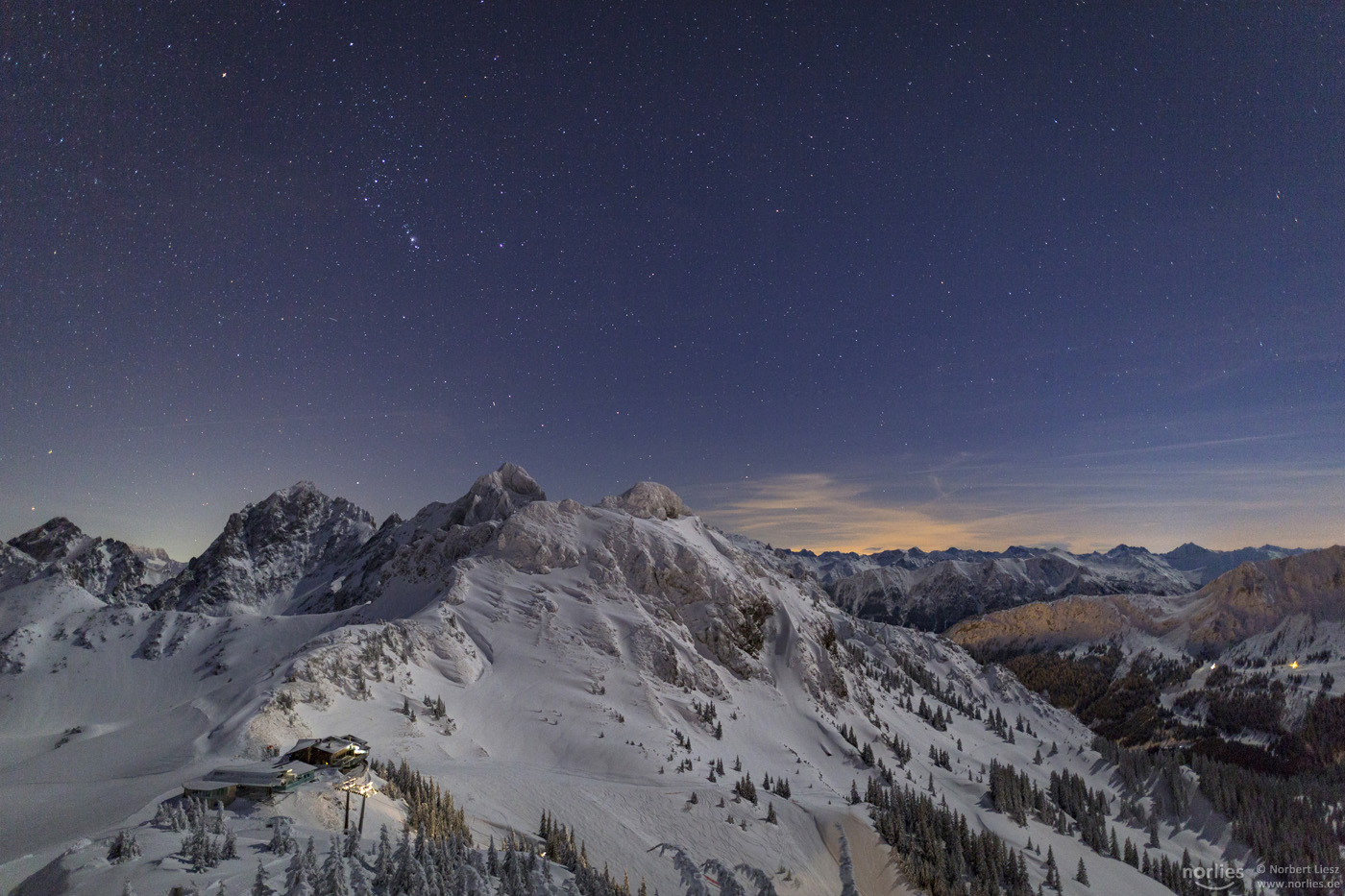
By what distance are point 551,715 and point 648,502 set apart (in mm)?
68658

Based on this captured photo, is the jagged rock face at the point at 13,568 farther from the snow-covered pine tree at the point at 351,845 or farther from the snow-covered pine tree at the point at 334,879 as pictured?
the snow-covered pine tree at the point at 334,879

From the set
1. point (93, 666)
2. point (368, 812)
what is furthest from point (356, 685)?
point (93, 666)

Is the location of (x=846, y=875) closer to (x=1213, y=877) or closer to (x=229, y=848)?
(x=229, y=848)

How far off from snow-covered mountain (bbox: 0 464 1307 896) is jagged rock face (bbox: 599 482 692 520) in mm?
778

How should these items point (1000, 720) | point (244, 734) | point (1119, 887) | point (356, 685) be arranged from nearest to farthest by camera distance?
point (244, 734) → point (356, 685) → point (1119, 887) → point (1000, 720)

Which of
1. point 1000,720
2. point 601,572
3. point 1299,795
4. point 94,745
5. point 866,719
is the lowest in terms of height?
point 1299,795

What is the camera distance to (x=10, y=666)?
8350cm

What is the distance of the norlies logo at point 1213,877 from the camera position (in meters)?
86.1

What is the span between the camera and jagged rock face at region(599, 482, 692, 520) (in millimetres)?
128250

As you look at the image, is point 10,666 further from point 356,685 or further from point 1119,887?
point 1119,887

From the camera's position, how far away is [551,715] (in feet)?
211

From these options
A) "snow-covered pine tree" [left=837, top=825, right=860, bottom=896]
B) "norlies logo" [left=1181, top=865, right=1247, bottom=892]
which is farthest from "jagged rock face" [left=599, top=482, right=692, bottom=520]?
"snow-covered pine tree" [left=837, top=825, right=860, bottom=896]

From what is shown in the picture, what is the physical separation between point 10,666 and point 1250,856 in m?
201

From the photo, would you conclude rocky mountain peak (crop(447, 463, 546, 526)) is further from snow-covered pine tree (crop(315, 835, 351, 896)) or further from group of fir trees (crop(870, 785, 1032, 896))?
snow-covered pine tree (crop(315, 835, 351, 896))
